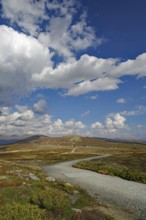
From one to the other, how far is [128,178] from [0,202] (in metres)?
25.5

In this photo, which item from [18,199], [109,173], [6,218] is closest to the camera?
[6,218]

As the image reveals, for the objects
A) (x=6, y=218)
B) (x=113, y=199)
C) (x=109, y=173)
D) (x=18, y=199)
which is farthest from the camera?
(x=109, y=173)

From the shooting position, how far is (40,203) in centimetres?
2000

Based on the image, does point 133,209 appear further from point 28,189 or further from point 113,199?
point 28,189

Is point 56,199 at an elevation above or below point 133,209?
above

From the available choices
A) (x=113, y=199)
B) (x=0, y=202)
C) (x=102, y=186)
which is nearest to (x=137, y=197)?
(x=113, y=199)

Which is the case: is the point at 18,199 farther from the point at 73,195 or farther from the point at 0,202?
the point at 73,195

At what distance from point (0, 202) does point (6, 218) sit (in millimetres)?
A: 6147

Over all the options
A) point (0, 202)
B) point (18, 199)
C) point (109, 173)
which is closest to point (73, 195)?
point (18, 199)

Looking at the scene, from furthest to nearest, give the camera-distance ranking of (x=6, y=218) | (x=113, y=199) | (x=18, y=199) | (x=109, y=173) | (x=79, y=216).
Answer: (x=109, y=173)
(x=113, y=199)
(x=18, y=199)
(x=79, y=216)
(x=6, y=218)

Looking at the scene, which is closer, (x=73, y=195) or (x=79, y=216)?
(x=79, y=216)

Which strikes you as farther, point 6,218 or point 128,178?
point 128,178

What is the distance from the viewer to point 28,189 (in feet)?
87.8

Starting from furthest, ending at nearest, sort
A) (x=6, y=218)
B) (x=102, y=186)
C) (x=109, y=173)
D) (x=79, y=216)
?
(x=109, y=173)
(x=102, y=186)
(x=79, y=216)
(x=6, y=218)
